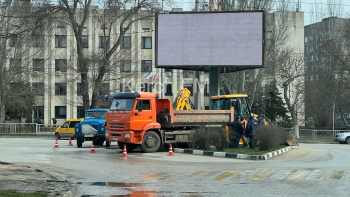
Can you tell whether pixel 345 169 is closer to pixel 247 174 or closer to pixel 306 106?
pixel 247 174

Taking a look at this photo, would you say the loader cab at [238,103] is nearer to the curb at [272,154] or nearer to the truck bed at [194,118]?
the truck bed at [194,118]

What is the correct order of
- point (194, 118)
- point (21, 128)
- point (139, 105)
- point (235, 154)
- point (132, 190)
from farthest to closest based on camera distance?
point (21, 128), point (194, 118), point (139, 105), point (235, 154), point (132, 190)

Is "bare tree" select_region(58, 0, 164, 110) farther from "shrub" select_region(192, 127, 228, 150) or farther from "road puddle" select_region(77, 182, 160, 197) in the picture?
"road puddle" select_region(77, 182, 160, 197)

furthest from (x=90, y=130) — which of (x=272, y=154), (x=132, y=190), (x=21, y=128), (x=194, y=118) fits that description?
(x=21, y=128)

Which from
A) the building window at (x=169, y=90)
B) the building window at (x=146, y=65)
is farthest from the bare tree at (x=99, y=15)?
the building window at (x=169, y=90)

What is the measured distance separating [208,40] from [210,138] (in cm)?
827

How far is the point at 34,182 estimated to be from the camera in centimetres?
1117

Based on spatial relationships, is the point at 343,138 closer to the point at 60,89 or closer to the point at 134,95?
the point at 134,95

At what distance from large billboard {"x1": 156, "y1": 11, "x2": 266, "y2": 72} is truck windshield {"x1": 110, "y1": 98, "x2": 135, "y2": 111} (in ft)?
22.2

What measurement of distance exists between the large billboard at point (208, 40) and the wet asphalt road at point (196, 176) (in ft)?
33.8

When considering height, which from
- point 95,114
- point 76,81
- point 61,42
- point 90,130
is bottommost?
point 90,130

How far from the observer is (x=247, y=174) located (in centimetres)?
1338

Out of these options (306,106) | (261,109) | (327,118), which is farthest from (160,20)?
(327,118)

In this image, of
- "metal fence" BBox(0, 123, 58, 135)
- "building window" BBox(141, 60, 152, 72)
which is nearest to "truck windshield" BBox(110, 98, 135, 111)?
"metal fence" BBox(0, 123, 58, 135)
